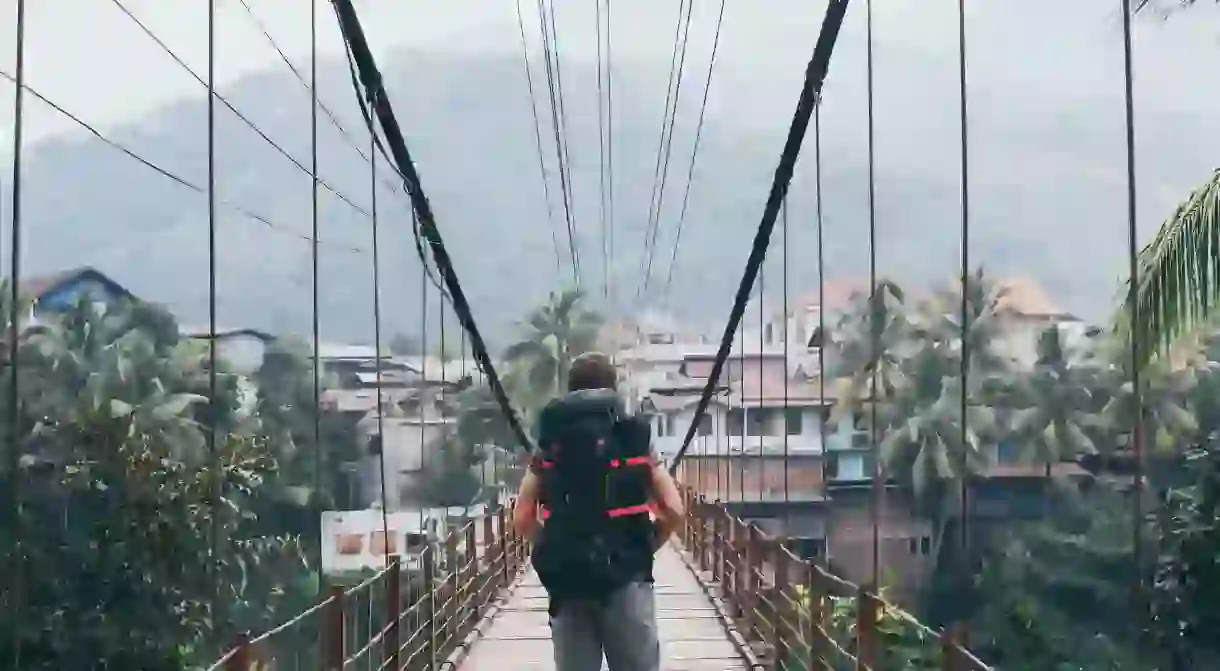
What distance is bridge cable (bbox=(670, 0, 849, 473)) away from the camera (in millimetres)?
5347

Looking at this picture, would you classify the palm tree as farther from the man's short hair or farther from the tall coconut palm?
the man's short hair

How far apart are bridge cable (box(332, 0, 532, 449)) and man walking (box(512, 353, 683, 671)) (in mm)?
2458

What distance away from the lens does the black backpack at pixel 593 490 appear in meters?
2.60

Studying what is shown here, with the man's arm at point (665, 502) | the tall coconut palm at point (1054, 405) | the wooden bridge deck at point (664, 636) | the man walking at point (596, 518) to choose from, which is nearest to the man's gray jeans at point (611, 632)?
the man walking at point (596, 518)

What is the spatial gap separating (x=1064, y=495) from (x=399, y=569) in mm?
7751

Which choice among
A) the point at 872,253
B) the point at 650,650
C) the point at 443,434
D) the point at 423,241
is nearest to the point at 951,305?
the point at 443,434

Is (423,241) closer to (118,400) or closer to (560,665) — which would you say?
(118,400)

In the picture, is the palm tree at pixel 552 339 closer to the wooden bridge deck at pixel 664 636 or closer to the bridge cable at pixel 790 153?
the bridge cable at pixel 790 153

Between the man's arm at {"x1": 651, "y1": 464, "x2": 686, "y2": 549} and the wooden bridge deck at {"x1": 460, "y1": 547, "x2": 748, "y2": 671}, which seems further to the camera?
the wooden bridge deck at {"x1": 460, "y1": 547, "x2": 748, "y2": 671}

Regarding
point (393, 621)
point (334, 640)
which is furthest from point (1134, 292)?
point (393, 621)

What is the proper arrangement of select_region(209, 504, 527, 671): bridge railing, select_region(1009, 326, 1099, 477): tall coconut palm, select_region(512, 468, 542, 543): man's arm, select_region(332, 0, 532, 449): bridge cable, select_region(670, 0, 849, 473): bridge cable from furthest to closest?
1. select_region(1009, 326, 1099, 477): tall coconut palm
2. select_region(670, 0, 849, 473): bridge cable
3. select_region(332, 0, 532, 449): bridge cable
4. select_region(209, 504, 527, 671): bridge railing
5. select_region(512, 468, 542, 543): man's arm

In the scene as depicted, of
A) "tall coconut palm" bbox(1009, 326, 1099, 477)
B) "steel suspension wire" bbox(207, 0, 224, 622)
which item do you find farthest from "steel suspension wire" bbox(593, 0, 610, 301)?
"steel suspension wire" bbox(207, 0, 224, 622)

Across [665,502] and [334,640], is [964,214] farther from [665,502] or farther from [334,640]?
[334,640]

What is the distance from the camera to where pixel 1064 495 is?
11352 millimetres
